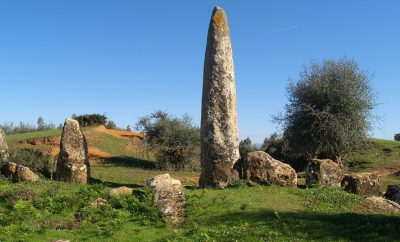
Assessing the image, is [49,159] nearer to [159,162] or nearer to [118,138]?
[159,162]

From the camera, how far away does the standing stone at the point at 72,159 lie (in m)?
23.5

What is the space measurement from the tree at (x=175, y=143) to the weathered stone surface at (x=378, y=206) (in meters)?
24.7

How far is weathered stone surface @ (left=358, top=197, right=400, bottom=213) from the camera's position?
17169mm

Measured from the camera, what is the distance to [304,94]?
32.5m

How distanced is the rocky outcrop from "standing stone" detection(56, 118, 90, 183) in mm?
1365

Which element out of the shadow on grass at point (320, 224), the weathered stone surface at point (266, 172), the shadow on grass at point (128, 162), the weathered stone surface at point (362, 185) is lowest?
the shadow on grass at point (320, 224)

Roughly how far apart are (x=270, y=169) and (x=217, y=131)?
2952 millimetres

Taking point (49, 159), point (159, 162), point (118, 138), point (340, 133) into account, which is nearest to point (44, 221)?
point (49, 159)

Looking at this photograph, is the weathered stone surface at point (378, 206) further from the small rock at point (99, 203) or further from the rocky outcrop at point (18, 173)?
the rocky outcrop at point (18, 173)

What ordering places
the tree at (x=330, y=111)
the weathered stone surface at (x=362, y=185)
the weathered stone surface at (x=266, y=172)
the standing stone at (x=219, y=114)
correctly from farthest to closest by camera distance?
the tree at (x=330, y=111) → the standing stone at (x=219, y=114) → the weathered stone surface at (x=266, y=172) → the weathered stone surface at (x=362, y=185)

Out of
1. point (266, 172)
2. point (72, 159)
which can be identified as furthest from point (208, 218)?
point (72, 159)

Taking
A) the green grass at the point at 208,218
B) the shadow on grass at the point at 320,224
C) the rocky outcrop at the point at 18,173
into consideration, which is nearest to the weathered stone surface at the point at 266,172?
the green grass at the point at 208,218

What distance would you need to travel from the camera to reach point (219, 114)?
22.0 meters

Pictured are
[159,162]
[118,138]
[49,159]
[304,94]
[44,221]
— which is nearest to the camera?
[44,221]
